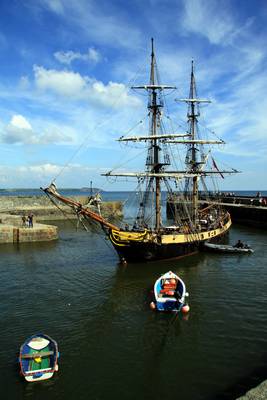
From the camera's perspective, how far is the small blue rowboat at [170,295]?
18328 millimetres

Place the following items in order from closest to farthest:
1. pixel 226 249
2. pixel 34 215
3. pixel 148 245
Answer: pixel 148 245 < pixel 226 249 < pixel 34 215

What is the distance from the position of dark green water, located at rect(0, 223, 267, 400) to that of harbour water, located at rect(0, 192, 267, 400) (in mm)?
40

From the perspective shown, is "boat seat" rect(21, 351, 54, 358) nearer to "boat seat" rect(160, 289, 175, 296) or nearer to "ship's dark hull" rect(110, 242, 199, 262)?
"boat seat" rect(160, 289, 175, 296)

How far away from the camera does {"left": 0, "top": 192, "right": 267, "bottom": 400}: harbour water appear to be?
11.9 metres

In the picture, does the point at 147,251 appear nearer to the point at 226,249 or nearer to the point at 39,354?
the point at 226,249

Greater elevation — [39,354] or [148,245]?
[148,245]

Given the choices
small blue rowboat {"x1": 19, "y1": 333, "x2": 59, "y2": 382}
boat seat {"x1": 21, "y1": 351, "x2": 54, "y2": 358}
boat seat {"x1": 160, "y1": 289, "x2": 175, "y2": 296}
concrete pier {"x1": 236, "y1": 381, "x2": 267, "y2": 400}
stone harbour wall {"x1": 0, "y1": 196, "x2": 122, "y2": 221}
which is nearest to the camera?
concrete pier {"x1": 236, "y1": 381, "x2": 267, "y2": 400}

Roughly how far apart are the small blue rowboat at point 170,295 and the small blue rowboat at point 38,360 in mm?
7126

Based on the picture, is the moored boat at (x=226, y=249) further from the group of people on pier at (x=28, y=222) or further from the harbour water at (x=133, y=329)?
the group of people on pier at (x=28, y=222)

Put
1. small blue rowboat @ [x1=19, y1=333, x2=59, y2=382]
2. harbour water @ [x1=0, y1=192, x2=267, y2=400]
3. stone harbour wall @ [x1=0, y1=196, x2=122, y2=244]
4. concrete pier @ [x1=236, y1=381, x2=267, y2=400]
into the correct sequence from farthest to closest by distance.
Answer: stone harbour wall @ [x1=0, y1=196, x2=122, y2=244] → small blue rowboat @ [x1=19, y1=333, x2=59, y2=382] → harbour water @ [x1=0, y1=192, x2=267, y2=400] → concrete pier @ [x1=236, y1=381, x2=267, y2=400]

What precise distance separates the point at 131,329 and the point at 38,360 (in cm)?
523

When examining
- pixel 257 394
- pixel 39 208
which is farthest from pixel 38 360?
pixel 39 208

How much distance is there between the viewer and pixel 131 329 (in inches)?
645

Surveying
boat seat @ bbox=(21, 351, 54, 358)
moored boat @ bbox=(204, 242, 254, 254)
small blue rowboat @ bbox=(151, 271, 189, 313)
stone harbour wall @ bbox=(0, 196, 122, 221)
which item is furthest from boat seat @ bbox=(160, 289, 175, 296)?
stone harbour wall @ bbox=(0, 196, 122, 221)
